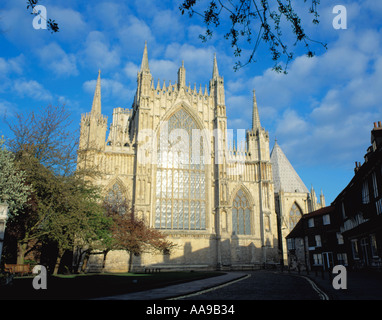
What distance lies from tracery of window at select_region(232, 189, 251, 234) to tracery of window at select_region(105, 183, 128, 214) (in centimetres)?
1274

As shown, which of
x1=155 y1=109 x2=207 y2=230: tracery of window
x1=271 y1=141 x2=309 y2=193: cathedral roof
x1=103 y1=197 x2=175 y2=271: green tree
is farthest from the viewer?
x1=271 y1=141 x2=309 y2=193: cathedral roof

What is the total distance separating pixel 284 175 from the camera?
173ft

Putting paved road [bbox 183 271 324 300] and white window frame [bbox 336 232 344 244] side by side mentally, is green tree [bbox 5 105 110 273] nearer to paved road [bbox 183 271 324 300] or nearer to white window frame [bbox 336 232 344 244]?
paved road [bbox 183 271 324 300]

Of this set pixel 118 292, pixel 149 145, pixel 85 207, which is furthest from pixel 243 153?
pixel 118 292

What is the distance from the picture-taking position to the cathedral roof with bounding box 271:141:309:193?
166 feet

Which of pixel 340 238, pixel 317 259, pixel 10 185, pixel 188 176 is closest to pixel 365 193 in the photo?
pixel 340 238

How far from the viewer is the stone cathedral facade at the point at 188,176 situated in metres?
34.9

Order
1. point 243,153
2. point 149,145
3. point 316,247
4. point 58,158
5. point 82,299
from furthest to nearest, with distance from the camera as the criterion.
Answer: point 243,153
point 149,145
point 316,247
point 58,158
point 82,299

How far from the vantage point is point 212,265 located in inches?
1389

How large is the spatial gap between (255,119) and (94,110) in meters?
19.9

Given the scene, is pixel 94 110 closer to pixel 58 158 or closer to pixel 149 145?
pixel 149 145

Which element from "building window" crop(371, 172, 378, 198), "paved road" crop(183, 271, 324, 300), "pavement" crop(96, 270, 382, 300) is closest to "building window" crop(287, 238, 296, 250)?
"pavement" crop(96, 270, 382, 300)

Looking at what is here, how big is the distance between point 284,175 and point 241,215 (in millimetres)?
17429

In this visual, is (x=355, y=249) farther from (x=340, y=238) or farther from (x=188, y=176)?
(x=188, y=176)
